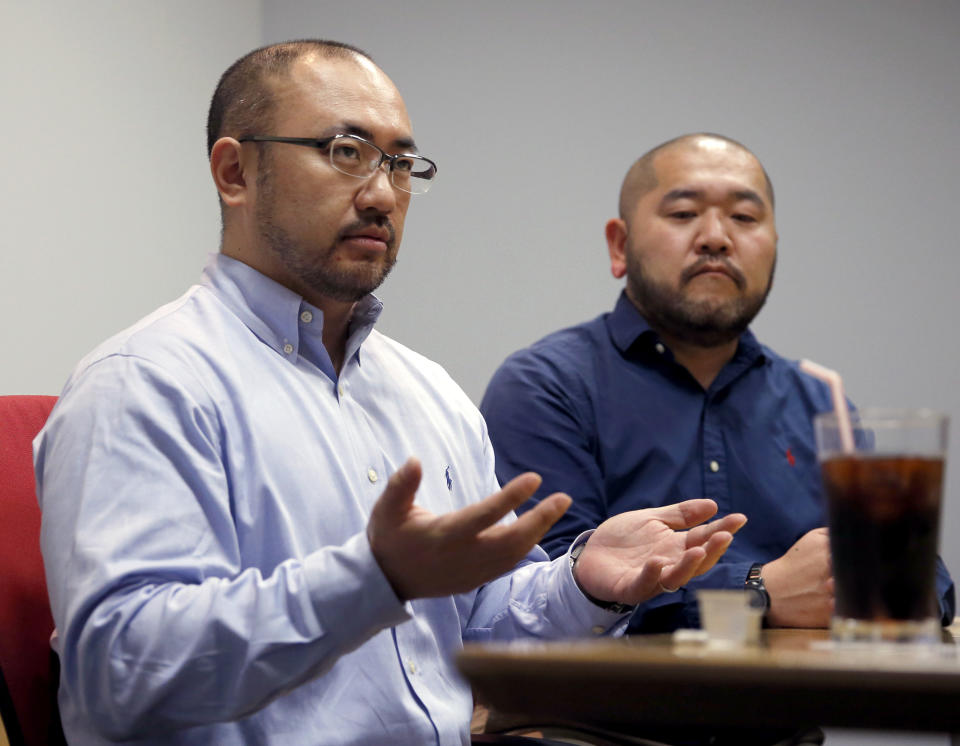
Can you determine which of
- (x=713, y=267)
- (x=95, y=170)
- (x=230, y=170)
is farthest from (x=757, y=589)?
(x=95, y=170)

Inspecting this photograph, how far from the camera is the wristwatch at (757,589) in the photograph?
161cm

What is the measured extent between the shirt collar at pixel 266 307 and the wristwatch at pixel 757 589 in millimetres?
728

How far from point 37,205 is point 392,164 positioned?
3.67 ft

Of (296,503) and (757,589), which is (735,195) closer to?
(757,589)

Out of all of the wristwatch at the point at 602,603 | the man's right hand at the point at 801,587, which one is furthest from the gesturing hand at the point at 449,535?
the man's right hand at the point at 801,587

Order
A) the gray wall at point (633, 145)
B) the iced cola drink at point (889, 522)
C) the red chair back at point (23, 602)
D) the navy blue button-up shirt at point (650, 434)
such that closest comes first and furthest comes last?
the iced cola drink at point (889, 522) → the red chair back at point (23, 602) → the navy blue button-up shirt at point (650, 434) → the gray wall at point (633, 145)

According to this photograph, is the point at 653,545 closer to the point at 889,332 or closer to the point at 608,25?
the point at 889,332

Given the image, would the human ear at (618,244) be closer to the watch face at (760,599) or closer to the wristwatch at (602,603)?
the watch face at (760,599)

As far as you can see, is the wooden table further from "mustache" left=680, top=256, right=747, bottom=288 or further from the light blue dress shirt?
"mustache" left=680, top=256, right=747, bottom=288

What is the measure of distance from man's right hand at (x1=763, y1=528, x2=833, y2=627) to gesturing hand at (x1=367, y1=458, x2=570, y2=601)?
74 cm

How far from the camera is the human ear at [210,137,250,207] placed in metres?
1.54

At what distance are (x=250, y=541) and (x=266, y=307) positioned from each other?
337 millimetres

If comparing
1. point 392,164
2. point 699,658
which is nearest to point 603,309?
point 392,164

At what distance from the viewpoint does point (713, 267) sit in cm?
216
